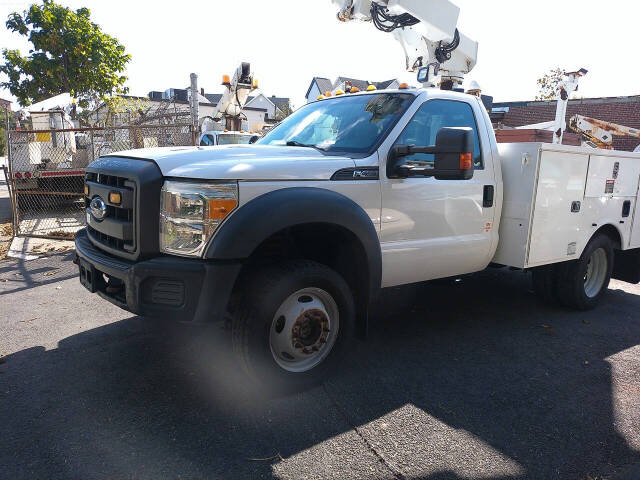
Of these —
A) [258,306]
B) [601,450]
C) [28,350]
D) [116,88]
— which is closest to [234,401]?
[258,306]

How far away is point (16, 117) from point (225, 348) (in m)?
13.2

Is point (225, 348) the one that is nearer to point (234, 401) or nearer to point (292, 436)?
point (234, 401)

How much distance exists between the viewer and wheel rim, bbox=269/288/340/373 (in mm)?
3289

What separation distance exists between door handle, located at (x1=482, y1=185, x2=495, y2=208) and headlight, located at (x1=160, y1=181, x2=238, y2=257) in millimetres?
2400

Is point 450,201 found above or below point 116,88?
below

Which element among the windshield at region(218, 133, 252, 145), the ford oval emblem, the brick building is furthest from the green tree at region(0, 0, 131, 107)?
the ford oval emblem

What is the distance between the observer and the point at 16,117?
45.0ft

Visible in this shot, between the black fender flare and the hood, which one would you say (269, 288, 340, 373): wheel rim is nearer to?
the black fender flare

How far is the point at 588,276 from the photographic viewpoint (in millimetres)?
5660

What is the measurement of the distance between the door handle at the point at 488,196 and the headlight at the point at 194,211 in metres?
2.40

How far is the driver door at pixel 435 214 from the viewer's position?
148 inches

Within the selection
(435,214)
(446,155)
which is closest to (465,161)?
(446,155)

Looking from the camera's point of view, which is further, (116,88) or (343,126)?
(116,88)

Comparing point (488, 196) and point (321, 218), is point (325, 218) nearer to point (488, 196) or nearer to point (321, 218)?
point (321, 218)
